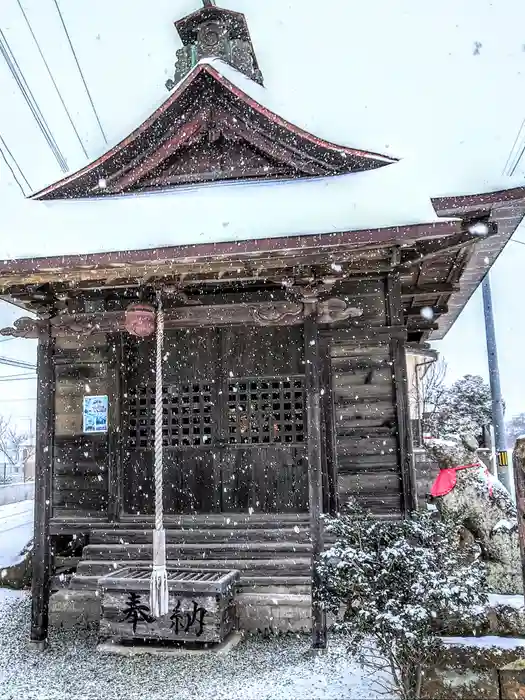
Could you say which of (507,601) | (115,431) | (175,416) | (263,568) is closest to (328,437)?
(263,568)

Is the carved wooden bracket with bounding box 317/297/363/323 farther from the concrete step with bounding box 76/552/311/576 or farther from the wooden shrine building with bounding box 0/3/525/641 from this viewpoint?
the concrete step with bounding box 76/552/311/576

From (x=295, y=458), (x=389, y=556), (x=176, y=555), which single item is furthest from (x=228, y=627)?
(x=389, y=556)

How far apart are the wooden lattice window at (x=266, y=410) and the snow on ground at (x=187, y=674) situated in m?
2.43

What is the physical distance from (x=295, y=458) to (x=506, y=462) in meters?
9.15

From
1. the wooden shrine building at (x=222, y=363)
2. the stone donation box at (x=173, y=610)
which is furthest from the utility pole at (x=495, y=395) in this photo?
the stone donation box at (x=173, y=610)

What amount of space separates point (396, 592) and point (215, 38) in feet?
29.4

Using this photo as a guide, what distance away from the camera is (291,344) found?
772 centimetres

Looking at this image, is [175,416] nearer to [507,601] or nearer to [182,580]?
[182,580]

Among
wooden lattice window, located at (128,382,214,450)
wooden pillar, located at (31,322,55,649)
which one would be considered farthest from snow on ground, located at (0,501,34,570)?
wooden lattice window, located at (128,382,214,450)

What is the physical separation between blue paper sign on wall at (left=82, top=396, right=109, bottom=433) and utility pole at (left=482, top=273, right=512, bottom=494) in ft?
34.3

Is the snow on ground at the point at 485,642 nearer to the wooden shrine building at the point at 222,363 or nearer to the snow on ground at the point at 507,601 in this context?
the snow on ground at the point at 507,601

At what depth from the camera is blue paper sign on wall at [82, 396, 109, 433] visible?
8.05 metres

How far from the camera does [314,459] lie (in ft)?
21.6

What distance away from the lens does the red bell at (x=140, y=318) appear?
668cm
